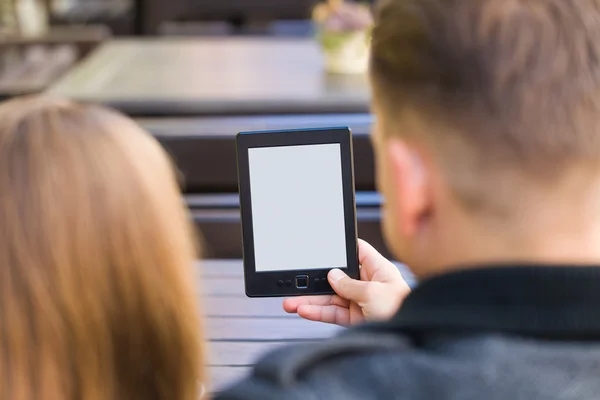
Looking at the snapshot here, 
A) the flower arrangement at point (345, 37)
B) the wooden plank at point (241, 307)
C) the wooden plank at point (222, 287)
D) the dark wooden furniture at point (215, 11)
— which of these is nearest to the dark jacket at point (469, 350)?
the wooden plank at point (241, 307)

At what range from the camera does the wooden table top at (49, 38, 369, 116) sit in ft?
9.62

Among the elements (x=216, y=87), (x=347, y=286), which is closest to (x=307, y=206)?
(x=347, y=286)

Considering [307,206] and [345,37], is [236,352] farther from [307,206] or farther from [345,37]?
[345,37]

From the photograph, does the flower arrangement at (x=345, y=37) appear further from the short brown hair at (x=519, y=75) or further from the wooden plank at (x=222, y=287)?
the short brown hair at (x=519, y=75)

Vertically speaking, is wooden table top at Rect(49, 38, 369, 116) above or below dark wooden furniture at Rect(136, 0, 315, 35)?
below

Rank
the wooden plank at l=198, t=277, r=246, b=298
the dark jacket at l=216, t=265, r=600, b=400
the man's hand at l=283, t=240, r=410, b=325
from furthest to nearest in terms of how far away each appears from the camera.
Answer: the wooden plank at l=198, t=277, r=246, b=298 < the man's hand at l=283, t=240, r=410, b=325 < the dark jacket at l=216, t=265, r=600, b=400

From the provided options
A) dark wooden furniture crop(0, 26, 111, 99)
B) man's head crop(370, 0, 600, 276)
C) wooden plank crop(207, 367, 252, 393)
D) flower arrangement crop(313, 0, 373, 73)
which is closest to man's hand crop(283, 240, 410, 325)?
wooden plank crop(207, 367, 252, 393)

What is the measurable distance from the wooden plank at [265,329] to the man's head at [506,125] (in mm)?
748

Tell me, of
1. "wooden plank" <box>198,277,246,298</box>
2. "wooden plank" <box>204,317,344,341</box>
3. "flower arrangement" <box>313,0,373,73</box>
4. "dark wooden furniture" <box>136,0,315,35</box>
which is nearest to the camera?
"wooden plank" <box>204,317,344,341</box>

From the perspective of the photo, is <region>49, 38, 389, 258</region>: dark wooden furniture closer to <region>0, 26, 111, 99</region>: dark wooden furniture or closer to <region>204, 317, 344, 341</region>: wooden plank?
<region>0, 26, 111, 99</region>: dark wooden furniture

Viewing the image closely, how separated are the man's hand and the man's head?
0.43 meters

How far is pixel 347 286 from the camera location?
48.5 inches

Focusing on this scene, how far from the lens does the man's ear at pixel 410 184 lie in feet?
2.57

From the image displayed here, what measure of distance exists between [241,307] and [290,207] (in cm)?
41
